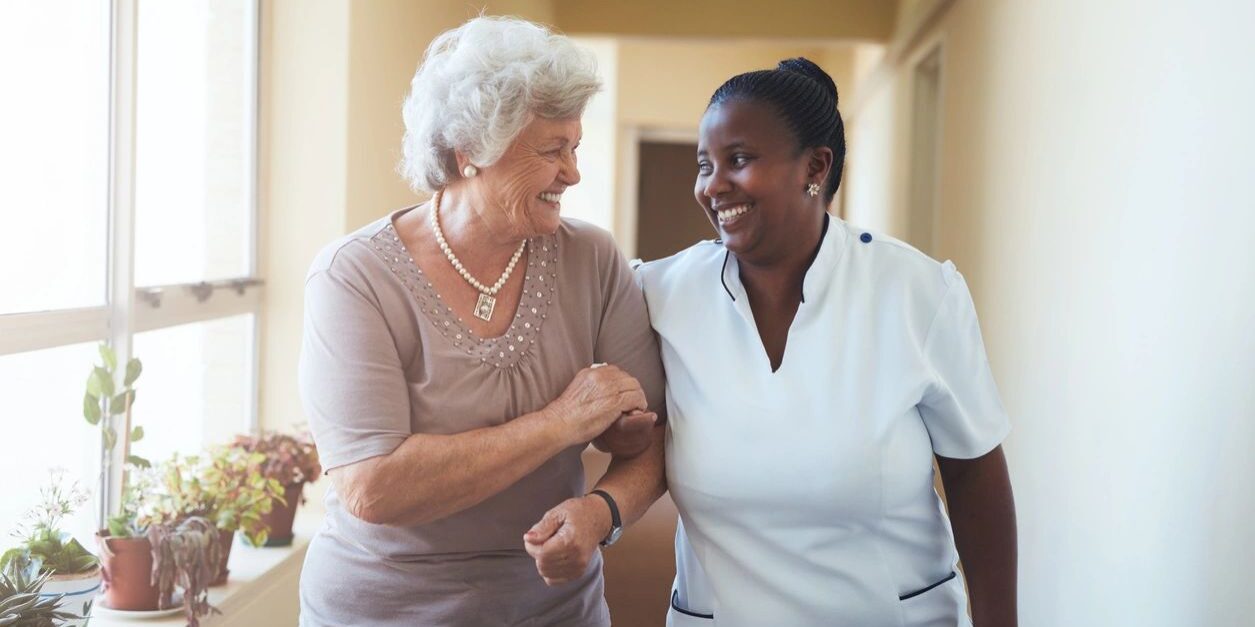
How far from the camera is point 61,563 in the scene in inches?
73.4

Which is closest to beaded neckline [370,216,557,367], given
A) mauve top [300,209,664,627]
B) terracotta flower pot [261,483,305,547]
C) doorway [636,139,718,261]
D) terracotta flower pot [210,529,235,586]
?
mauve top [300,209,664,627]

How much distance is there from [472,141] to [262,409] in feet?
7.15

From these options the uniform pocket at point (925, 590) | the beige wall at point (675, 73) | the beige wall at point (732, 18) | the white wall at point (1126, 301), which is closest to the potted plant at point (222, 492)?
the uniform pocket at point (925, 590)

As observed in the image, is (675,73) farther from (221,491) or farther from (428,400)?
(428,400)

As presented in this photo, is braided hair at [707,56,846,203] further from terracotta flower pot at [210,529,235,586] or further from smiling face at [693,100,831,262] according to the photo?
terracotta flower pot at [210,529,235,586]

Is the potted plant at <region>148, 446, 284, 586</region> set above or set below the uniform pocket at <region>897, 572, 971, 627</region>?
below

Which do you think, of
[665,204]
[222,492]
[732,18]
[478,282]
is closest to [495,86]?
[478,282]

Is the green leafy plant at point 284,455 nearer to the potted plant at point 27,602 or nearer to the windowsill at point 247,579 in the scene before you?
the windowsill at point 247,579

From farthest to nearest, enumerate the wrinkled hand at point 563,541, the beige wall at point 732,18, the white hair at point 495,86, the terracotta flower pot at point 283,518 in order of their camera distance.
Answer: the beige wall at point 732,18
the terracotta flower pot at point 283,518
the white hair at point 495,86
the wrinkled hand at point 563,541

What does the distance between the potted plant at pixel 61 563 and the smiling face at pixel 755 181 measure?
112 centimetres

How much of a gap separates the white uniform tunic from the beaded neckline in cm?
23

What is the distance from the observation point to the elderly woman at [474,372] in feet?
4.92

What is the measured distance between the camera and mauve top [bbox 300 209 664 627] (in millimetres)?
1512

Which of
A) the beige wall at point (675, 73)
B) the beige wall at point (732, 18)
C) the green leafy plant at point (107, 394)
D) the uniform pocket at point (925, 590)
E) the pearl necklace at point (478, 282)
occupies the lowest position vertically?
the uniform pocket at point (925, 590)
